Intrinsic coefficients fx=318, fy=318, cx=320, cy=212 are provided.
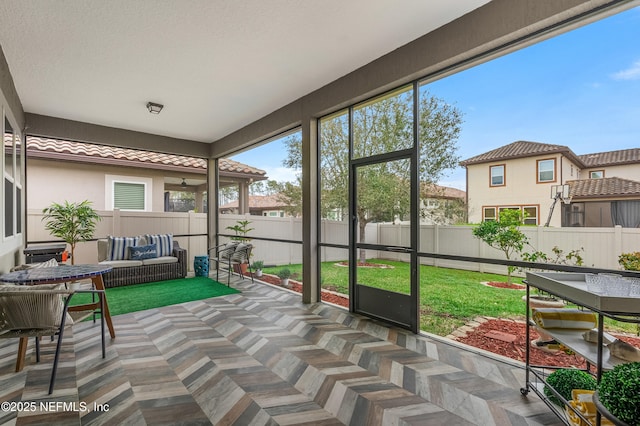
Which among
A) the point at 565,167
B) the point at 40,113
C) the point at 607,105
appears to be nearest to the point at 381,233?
the point at 565,167

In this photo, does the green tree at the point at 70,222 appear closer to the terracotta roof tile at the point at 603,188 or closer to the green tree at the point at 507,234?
the green tree at the point at 507,234

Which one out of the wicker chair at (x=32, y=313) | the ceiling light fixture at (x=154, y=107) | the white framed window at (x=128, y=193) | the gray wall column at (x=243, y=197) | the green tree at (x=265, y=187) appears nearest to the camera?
the wicker chair at (x=32, y=313)

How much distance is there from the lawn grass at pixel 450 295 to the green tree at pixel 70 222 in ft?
16.8

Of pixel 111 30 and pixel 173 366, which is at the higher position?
pixel 111 30

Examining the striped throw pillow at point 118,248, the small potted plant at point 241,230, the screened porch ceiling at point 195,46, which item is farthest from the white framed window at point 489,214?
the striped throw pillow at point 118,248

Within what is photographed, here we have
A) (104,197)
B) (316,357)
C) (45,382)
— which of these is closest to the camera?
(45,382)

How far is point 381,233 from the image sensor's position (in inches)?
146

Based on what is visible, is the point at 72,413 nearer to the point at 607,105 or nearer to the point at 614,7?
the point at 607,105

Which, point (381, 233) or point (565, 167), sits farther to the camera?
point (381, 233)

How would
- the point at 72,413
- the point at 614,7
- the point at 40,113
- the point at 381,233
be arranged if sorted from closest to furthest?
the point at 72,413
the point at 614,7
the point at 381,233
the point at 40,113

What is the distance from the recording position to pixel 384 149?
12.0ft

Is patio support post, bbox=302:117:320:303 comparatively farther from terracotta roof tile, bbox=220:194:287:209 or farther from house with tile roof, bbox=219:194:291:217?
terracotta roof tile, bbox=220:194:287:209

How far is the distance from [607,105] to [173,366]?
3740mm

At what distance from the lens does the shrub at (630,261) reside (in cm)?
210
